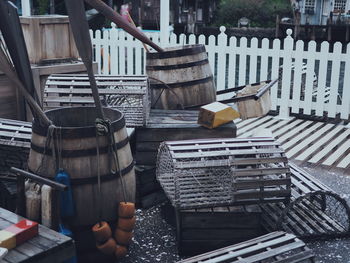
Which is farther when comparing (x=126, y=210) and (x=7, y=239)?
(x=126, y=210)

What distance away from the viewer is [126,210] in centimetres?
342

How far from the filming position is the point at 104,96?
4656 mm

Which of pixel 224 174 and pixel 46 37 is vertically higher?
pixel 46 37

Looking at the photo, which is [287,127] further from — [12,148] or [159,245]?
[12,148]

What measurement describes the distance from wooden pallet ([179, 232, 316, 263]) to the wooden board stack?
4.13ft

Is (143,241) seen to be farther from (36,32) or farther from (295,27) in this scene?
(295,27)

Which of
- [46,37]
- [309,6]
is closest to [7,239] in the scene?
[46,37]

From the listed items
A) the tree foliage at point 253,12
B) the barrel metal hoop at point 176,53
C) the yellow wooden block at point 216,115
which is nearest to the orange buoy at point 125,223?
the yellow wooden block at point 216,115

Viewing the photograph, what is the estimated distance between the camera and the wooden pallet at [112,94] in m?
4.49

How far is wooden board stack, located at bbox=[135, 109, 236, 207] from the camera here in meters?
4.48

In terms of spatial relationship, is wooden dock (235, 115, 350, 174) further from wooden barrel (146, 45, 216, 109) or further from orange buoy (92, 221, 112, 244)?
orange buoy (92, 221, 112, 244)

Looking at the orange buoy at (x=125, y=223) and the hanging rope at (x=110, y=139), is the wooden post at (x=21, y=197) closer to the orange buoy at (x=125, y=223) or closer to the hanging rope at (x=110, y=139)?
the hanging rope at (x=110, y=139)

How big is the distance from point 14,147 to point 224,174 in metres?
1.69

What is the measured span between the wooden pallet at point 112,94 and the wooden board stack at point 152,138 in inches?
5.2
